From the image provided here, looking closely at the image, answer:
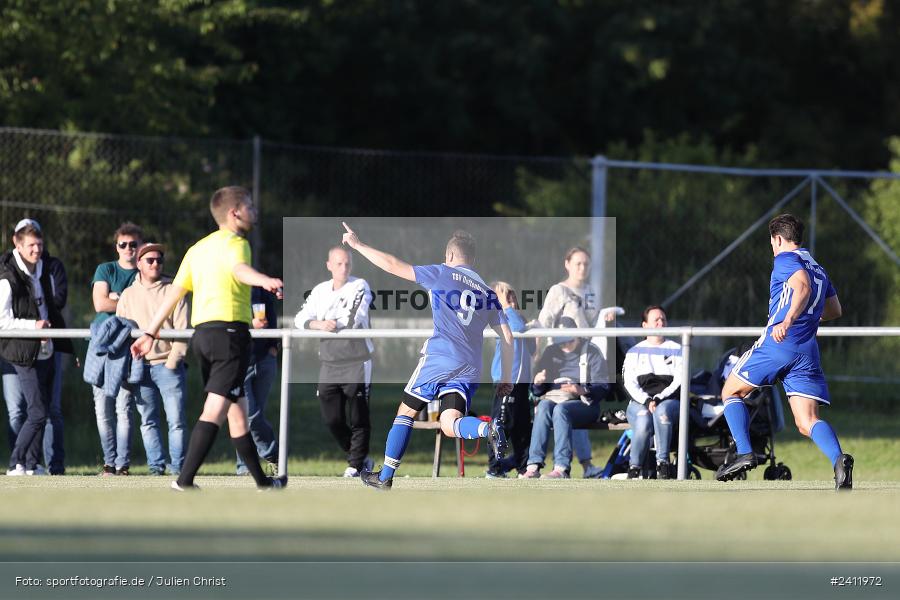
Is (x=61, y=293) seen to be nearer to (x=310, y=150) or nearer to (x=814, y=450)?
(x=310, y=150)

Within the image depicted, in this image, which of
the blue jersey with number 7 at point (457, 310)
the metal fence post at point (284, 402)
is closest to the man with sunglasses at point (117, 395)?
the metal fence post at point (284, 402)

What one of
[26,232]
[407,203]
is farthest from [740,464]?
[407,203]

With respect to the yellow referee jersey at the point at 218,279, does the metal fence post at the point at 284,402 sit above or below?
below

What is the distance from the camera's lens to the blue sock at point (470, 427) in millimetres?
10070

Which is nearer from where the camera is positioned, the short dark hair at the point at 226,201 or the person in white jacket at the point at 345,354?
the short dark hair at the point at 226,201

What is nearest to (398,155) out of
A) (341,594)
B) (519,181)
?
(519,181)

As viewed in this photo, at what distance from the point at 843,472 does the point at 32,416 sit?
563 cm

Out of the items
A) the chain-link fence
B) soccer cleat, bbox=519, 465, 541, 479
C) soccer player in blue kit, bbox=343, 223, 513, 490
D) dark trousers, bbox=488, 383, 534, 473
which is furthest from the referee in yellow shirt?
the chain-link fence

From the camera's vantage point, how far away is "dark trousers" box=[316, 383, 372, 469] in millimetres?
12516

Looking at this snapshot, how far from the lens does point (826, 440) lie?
33.4ft

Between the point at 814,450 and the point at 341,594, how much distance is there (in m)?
11.7

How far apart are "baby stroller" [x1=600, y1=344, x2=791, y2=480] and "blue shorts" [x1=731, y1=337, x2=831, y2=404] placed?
213 cm

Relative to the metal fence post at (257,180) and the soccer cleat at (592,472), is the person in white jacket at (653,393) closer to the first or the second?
the soccer cleat at (592,472)

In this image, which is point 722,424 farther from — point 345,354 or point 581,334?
point 345,354
